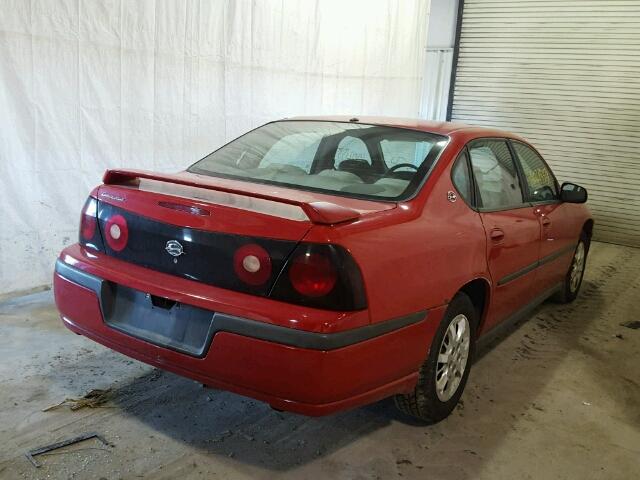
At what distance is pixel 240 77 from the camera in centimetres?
535

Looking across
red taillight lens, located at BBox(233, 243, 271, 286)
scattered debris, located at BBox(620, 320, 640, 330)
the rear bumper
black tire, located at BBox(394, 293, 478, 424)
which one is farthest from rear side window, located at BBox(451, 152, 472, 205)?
scattered debris, located at BBox(620, 320, 640, 330)

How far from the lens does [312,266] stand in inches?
80.5

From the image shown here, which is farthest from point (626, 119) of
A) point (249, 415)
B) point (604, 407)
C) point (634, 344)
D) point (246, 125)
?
point (249, 415)

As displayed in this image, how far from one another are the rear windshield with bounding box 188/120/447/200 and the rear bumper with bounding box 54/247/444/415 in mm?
708

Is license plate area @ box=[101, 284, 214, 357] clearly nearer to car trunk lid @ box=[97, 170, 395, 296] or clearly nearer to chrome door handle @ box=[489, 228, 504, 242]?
car trunk lid @ box=[97, 170, 395, 296]

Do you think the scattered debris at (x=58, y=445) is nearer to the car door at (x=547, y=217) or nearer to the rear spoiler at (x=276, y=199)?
the rear spoiler at (x=276, y=199)

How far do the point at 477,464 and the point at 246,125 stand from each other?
386cm

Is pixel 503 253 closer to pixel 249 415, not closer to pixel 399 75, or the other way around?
pixel 249 415

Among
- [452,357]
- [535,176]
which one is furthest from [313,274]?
[535,176]

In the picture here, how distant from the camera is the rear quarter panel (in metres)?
2.15

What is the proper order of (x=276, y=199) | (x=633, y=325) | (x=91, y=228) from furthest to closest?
1. (x=633, y=325)
2. (x=91, y=228)
3. (x=276, y=199)

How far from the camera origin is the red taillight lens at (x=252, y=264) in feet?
6.88

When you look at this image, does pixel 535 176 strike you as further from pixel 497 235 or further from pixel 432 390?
pixel 432 390

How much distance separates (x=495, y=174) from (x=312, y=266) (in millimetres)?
1723
